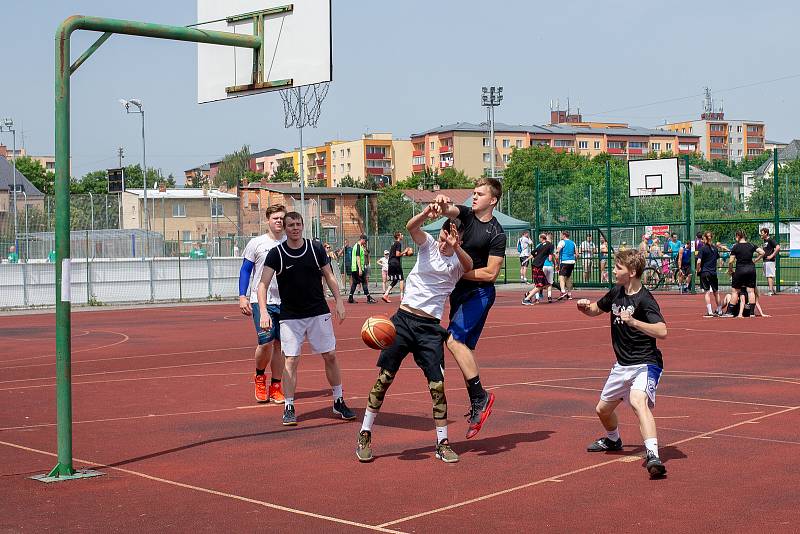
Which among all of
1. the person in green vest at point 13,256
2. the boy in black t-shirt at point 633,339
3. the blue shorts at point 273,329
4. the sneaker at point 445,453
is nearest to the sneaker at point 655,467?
the boy in black t-shirt at point 633,339

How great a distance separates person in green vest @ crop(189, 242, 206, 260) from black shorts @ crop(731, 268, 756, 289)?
812 inches

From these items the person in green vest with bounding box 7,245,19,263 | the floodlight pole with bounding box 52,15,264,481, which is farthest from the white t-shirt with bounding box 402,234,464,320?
the person in green vest with bounding box 7,245,19,263

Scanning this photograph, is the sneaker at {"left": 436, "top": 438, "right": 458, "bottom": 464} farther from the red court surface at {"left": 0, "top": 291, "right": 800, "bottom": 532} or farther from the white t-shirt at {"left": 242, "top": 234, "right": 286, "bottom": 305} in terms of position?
the white t-shirt at {"left": 242, "top": 234, "right": 286, "bottom": 305}

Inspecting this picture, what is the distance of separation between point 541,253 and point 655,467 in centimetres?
2273

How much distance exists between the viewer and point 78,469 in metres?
8.51

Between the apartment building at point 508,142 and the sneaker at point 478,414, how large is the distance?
148 metres

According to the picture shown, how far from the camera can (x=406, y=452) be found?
9.00 metres

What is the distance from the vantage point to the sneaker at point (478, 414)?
901 cm

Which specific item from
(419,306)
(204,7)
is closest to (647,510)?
(419,306)

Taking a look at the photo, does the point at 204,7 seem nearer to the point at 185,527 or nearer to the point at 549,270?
the point at 185,527

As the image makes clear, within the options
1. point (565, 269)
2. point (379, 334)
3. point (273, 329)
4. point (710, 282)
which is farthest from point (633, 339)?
point (565, 269)

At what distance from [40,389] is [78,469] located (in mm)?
5744

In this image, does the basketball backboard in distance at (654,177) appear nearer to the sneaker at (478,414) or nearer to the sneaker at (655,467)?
the sneaker at (478,414)

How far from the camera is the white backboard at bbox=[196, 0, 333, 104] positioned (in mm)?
9938
